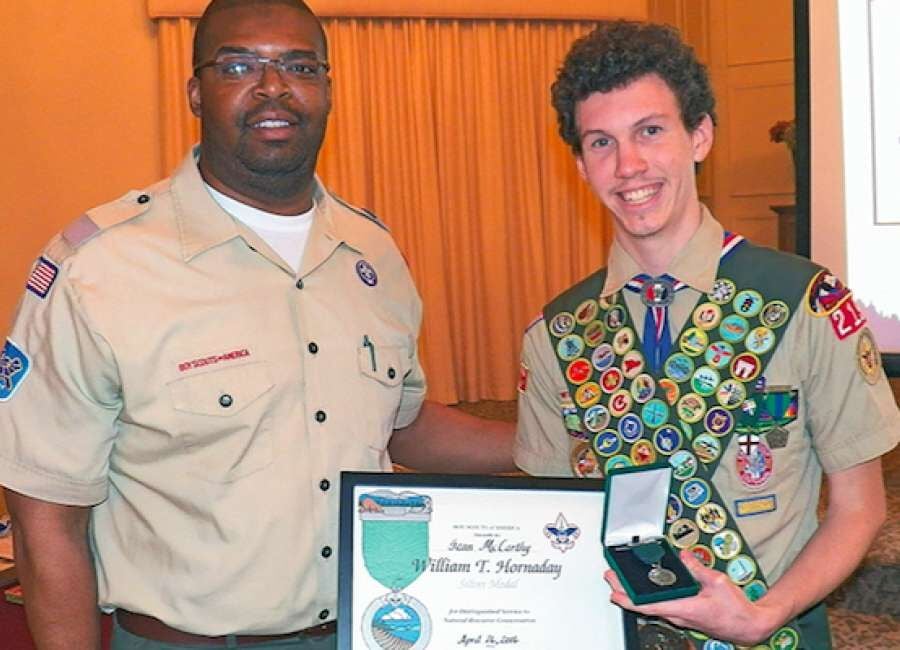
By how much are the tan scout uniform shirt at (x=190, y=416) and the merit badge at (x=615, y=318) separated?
404 millimetres

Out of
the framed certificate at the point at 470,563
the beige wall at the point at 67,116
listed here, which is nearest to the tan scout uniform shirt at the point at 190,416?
the framed certificate at the point at 470,563

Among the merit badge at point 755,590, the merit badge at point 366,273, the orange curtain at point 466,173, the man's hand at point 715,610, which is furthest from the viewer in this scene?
the orange curtain at point 466,173

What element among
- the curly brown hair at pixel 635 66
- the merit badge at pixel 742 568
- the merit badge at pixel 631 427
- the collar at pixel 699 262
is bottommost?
the merit badge at pixel 742 568

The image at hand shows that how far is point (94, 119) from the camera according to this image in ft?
18.5

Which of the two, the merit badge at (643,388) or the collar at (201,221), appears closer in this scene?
the merit badge at (643,388)

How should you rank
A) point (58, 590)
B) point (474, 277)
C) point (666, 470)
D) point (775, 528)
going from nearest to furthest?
point (666, 470), point (775, 528), point (58, 590), point (474, 277)

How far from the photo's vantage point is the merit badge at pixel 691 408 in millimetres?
1566

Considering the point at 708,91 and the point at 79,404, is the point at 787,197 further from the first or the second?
the point at 79,404

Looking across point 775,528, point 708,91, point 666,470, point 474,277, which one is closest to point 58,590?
point 666,470

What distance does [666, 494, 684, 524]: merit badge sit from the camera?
61.1 inches

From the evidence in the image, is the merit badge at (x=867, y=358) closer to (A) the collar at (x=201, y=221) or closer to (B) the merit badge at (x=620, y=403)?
(B) the merit badge at (x=620, y=403)

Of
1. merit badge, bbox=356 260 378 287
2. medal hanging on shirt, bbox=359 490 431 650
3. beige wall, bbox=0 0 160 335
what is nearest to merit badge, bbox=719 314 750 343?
medal hanging on shirt, bbox=359 490 431 650

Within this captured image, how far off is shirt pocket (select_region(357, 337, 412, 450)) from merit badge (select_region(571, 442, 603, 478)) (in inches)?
12.3

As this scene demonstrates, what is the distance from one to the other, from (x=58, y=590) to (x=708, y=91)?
3.88 feet
